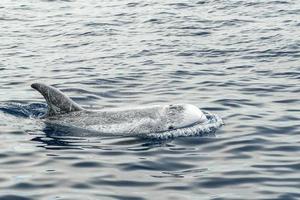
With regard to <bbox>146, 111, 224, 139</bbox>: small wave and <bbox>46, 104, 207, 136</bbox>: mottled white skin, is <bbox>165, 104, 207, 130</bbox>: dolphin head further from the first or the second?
<bbox>146, 111, 224, 139</bbox>: small wave

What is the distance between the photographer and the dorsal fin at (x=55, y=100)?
19.1m

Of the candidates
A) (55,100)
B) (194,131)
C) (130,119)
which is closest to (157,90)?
(130,119)

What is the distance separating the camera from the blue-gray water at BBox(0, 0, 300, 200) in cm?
1439

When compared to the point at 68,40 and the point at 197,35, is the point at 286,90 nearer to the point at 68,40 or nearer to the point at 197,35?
the point at 197,35

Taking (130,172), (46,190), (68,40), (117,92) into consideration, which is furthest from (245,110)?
(68,40)

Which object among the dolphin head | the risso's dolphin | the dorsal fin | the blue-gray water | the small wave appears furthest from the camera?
the dorsal fin

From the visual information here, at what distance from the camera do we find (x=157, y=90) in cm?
2380

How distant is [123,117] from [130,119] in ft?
0.74

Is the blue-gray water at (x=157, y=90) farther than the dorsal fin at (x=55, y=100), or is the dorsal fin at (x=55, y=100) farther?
the dorsal fin at (x=55, y=100)

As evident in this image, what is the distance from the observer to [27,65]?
28.6 m

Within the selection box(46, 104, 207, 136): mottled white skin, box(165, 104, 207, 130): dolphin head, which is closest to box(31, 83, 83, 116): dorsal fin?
box(46, 104, 207, 136): mottled white skin

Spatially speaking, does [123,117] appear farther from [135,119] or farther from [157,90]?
[157,90]

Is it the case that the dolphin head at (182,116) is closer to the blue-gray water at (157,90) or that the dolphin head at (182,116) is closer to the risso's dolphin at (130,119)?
the risso's dolphin at (130,119)

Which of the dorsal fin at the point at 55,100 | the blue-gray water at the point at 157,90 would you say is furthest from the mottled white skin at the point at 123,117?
the blue-gray water at the point at 157,90
